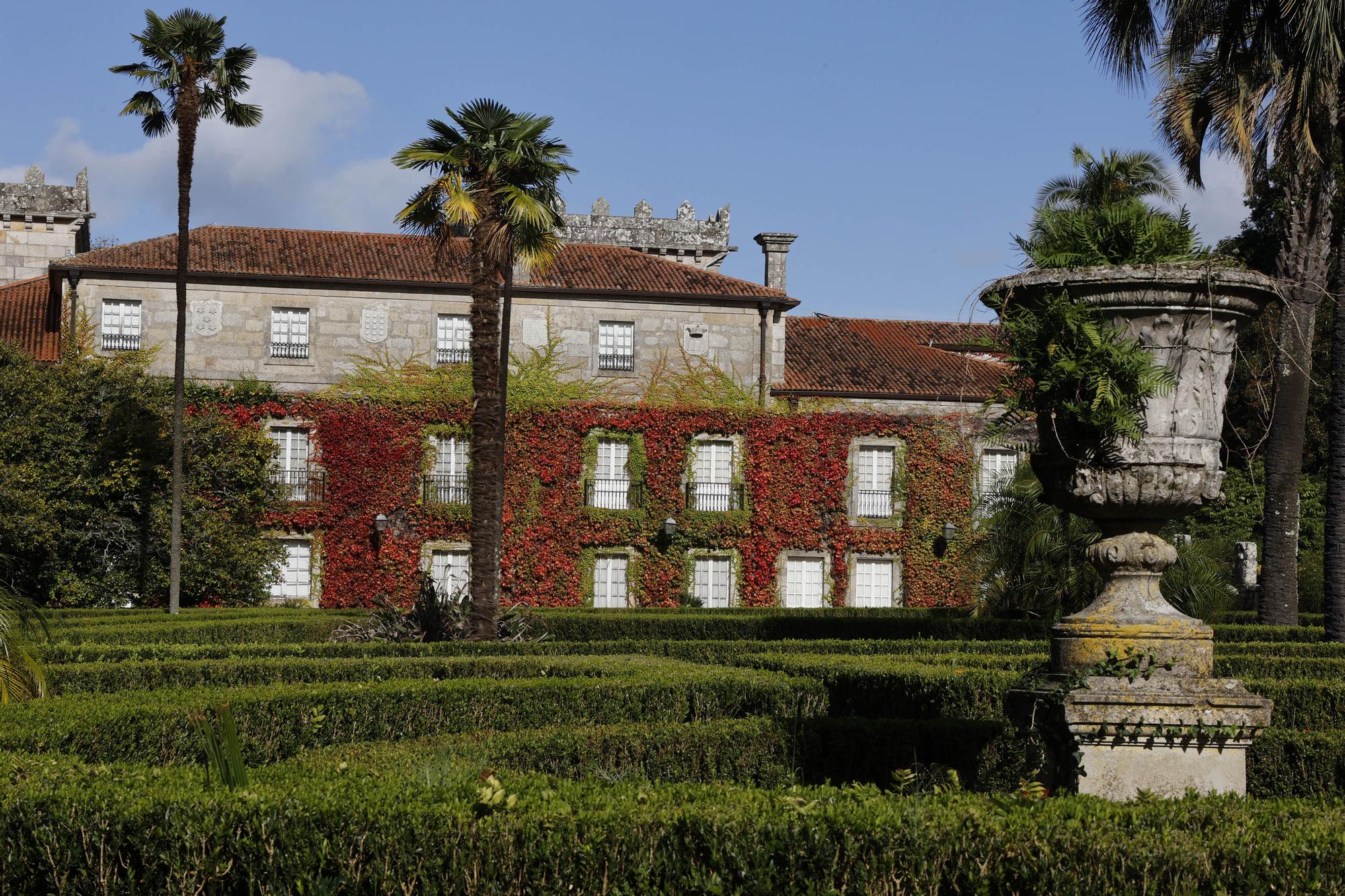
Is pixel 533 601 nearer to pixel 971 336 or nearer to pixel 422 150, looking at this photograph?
pixel 422 150

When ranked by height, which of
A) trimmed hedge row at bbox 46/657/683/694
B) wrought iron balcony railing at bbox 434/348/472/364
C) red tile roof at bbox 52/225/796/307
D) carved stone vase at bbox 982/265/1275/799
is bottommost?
trimmed hedge row at bbox 46/657/683/694

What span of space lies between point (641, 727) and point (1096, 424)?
11.4 feet

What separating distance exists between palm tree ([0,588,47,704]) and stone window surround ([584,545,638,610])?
72.8ft

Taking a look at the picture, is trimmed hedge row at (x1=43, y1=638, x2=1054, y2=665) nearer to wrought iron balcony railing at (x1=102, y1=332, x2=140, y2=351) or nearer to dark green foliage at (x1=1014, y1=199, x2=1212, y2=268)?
dark green foliage at (x1=1014, y1=199, x2=1212, y2=268)

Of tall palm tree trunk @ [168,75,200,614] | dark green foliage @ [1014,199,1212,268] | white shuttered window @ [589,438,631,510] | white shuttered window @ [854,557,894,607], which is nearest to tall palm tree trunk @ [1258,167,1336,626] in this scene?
dark green foliage @ [1014,199,1212,268]

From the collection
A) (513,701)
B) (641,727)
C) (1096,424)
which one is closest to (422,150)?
(513,701)

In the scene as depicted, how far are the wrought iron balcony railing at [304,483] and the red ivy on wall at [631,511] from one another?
0.65ft

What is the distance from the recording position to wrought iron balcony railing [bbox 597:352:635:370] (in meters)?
32.4

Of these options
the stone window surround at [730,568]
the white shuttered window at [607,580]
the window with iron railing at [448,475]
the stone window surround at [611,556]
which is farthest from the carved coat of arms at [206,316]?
the stone window surround at [730,568]

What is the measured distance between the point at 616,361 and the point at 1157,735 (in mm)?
27069

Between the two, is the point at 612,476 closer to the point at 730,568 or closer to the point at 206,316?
the point at 730,568

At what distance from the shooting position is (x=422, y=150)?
18.5 m

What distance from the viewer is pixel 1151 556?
20.0 ft

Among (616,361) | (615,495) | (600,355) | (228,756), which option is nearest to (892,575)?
(615,495)
